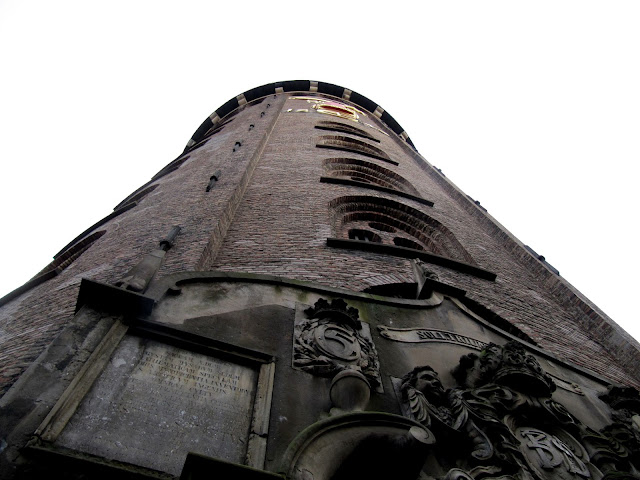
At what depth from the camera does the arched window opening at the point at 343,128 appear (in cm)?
1728

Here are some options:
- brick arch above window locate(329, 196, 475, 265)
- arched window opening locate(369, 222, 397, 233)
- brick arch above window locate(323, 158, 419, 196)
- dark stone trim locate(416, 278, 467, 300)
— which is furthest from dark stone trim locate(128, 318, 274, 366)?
brick arch above window locate(323, 158, 419, 196)

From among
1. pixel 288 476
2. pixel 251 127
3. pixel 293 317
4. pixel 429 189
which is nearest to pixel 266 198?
pixel 293 317

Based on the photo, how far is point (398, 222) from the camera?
10789 millimetres

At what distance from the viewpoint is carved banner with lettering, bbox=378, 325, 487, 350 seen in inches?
180

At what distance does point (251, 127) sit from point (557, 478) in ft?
46.7

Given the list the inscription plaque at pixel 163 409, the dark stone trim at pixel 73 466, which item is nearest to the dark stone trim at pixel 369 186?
the inscription plaque at pixel 163 409

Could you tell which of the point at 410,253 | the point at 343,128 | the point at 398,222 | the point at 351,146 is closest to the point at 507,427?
the point at 410,253

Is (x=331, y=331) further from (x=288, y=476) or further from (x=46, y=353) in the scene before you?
(x=46, y=353)

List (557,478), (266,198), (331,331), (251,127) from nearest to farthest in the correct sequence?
(557,478), (331,331), (266,198), (251,127)

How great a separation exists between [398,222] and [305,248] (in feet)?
13.4

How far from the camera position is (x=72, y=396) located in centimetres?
286

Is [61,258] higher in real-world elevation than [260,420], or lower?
higher

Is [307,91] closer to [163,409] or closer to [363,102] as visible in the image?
[363,102]

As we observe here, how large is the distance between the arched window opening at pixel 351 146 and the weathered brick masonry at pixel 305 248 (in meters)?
0.66
